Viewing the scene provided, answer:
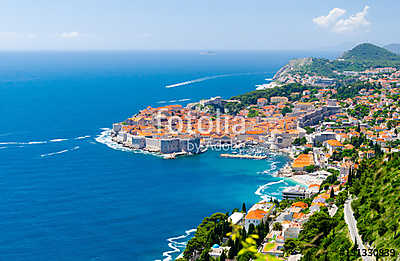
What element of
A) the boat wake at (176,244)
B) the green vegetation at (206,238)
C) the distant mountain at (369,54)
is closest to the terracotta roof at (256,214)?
the green vegetation at (206,238)

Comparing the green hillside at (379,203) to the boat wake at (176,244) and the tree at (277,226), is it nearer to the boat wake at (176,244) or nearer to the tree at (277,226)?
the tree at (277,226)

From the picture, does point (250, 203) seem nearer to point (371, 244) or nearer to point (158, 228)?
point (158, 228)

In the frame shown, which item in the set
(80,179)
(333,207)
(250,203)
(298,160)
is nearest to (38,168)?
(80,179)

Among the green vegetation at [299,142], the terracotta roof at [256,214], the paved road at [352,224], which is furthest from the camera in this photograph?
the green vegetation at [299,142]

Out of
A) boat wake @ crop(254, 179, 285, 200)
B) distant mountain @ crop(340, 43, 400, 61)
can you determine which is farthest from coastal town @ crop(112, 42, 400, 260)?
distant mountain @ crop(340, 43, 400, 61)

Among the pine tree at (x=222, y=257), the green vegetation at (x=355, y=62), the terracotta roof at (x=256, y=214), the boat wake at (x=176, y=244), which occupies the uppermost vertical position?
the green vegetation at (x=355, y=62)

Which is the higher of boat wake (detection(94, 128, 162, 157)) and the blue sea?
boat wake (detection(94, 128, 162, 157))

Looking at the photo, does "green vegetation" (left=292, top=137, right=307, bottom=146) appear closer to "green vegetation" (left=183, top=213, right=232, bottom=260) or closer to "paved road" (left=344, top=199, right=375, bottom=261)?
"paved road" (left=344, top=199, right=375, bottom=261)

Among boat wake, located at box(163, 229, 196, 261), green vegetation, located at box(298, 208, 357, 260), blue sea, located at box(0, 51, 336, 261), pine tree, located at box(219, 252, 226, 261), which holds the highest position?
green vegetation, located at box(298, 208, 357, 260)
